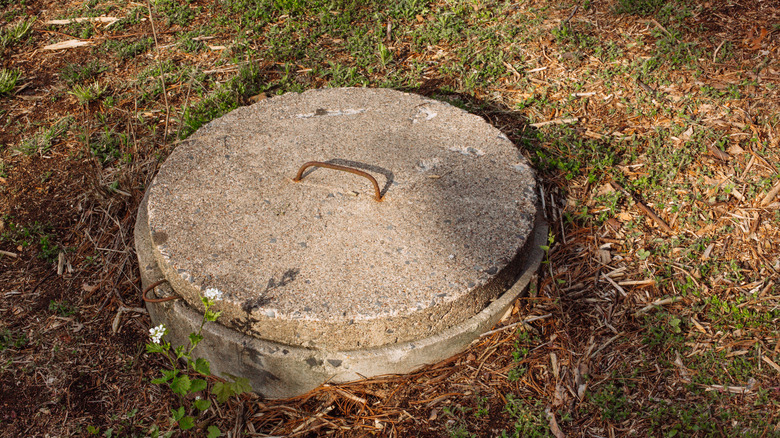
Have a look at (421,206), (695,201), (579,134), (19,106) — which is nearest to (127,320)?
(421,206)

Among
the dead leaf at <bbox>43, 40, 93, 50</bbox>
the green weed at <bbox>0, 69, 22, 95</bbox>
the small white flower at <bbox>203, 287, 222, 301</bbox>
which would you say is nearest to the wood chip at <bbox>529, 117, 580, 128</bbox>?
the small white flower at <bbox>203, 287, 222, 301</bbox>

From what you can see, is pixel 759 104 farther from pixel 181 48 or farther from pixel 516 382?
pixel 181 48

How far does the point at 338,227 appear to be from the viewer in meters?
2.50

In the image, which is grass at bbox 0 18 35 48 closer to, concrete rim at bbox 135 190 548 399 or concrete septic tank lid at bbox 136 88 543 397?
concrete septic tank lid at bbox 136 88 543 397

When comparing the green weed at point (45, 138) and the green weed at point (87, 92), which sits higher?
the green weed at point (87, 92)

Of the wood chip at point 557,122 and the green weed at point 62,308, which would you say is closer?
the green weed at point 62,308

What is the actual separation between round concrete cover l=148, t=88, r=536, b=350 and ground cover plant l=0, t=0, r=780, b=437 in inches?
12.8

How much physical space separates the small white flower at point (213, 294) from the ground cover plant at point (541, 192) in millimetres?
403

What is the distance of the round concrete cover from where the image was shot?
7.39 feet

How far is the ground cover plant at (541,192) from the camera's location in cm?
237

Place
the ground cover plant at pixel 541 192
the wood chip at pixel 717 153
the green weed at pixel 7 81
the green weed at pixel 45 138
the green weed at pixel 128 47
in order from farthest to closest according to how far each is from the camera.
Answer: the green weed at pixel 128 47 → the green weed at pixel 7 81 → the green weed at pixel 45 138 → the wood chip at pixel 717 153 → the ground cover plant at pixel 541 192

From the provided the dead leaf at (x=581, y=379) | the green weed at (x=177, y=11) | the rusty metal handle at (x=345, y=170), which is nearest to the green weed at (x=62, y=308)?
the rusty metal handle at (x=345, y=170)

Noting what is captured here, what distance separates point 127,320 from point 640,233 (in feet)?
8.06

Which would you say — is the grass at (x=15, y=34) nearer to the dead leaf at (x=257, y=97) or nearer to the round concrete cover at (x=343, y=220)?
the dead leaf at (x=257, y=97)
